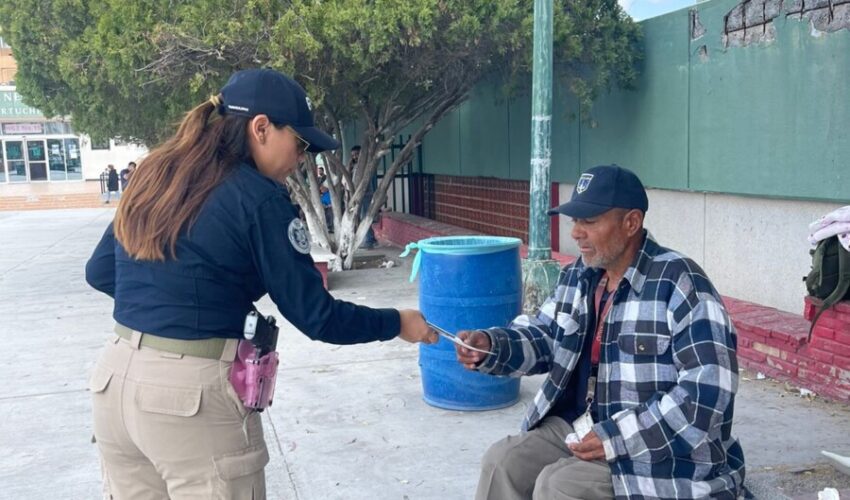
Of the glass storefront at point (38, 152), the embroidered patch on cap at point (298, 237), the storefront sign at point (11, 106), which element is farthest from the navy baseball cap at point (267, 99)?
the glass storefront at point (38, 152)

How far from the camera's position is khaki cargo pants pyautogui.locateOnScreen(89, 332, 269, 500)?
88.0 inches

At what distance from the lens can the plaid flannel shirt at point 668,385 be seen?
248 centimetres

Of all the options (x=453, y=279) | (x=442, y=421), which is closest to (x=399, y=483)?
(x=442, y=421)

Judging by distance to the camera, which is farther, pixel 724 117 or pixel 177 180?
pixel 724 117

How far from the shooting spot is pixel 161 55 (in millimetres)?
8719

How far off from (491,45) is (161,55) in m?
3.39

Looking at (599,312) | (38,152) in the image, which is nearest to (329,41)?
(599,312)

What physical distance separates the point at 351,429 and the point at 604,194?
2.80m

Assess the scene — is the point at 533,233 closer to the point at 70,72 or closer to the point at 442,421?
the point at 442,421

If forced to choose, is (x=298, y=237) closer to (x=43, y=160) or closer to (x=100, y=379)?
(x=100, y=379)

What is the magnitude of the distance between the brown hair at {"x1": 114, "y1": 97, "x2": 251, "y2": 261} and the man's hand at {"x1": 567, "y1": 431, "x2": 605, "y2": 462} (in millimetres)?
1322

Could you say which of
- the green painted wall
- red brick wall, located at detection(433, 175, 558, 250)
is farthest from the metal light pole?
red brick wall, located at detection(433, 175, 558, 250)

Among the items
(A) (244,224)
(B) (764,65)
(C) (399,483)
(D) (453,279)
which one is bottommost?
(C) (399,483)

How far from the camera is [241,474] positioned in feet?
7.53
